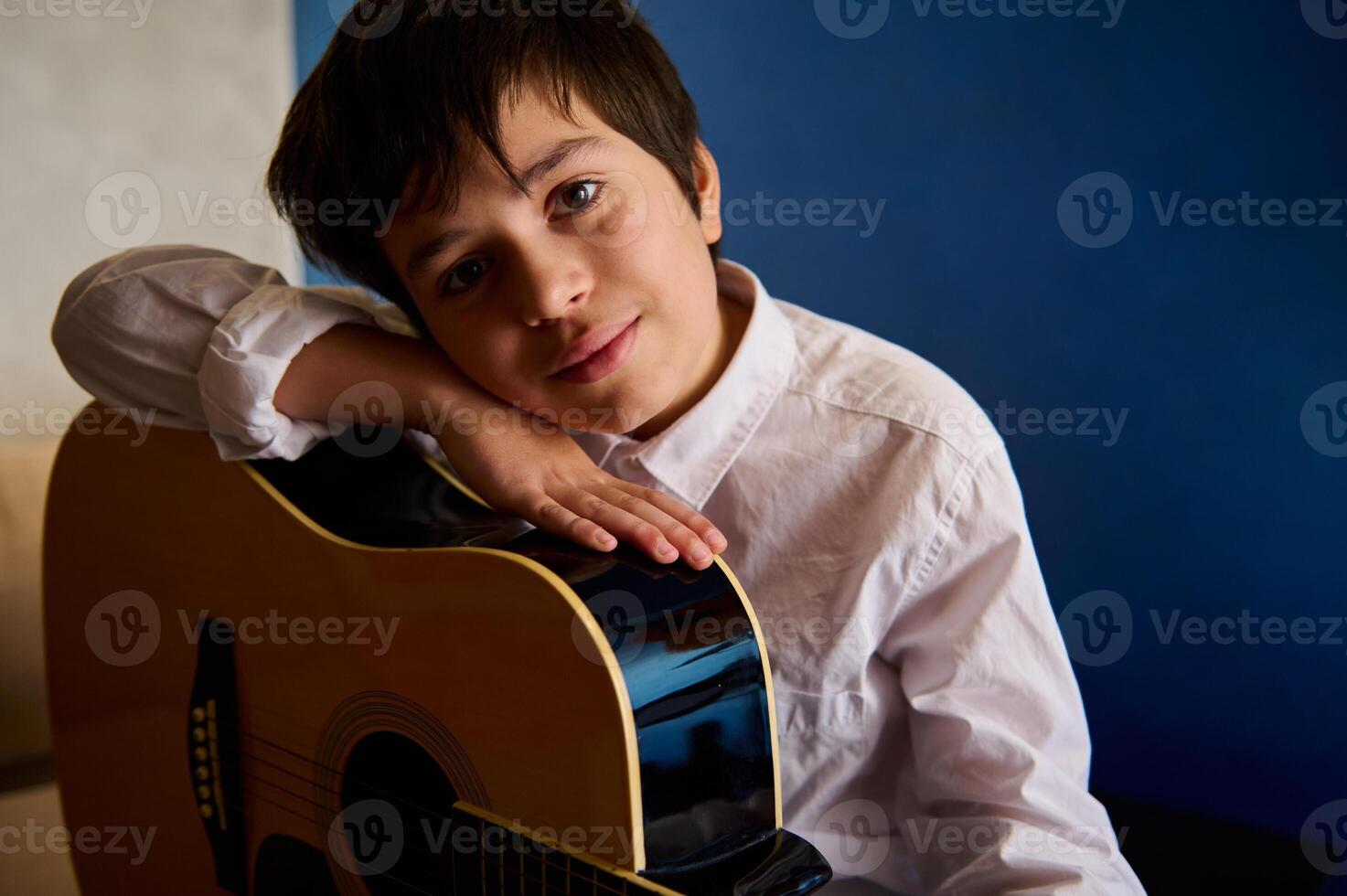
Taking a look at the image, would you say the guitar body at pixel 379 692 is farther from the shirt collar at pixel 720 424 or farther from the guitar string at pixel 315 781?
the shirt collar at pixel 720 424

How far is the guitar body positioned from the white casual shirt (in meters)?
0.10

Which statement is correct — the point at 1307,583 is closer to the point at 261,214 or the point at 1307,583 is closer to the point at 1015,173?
the point at 1015,173

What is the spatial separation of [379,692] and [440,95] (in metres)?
0.47

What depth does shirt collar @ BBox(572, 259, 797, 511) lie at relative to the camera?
3.24 feet

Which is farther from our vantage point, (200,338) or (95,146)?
(95,146)

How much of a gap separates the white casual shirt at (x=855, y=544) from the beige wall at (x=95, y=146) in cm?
66

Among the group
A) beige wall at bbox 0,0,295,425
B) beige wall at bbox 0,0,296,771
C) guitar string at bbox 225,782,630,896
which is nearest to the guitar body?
guitar string at bbox 225,782,630,896

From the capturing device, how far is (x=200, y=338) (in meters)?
1.01

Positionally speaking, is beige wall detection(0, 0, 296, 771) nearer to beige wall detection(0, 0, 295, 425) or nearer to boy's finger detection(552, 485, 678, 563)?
beige wall detection(0, 0, 295, 425)

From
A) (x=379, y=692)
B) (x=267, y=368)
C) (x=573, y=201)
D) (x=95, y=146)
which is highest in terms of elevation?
(x=95, y=146)

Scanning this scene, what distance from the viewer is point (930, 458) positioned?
3.00ft

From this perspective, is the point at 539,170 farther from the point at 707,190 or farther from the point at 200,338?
the point at 200,338

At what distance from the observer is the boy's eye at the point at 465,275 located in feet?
3.02

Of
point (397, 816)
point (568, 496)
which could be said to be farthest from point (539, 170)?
point (397, 816)
